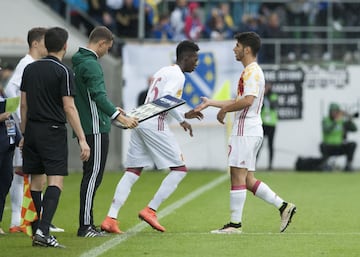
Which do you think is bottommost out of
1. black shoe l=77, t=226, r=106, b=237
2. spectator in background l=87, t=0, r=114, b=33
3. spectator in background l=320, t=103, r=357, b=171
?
spectator in background l=320, t=103, r=357, b=171

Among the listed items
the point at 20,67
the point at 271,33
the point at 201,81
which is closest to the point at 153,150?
the point at 20,67

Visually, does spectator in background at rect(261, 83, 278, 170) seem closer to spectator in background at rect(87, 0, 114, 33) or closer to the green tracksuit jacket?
spectator in background at rect(87, 0, 114, 33)

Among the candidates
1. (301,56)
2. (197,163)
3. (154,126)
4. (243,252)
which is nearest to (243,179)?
(154,126)

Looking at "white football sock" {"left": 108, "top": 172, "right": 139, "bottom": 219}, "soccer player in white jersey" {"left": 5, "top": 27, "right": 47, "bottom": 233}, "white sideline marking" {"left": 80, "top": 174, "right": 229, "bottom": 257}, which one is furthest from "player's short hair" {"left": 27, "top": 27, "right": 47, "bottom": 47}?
"white sideline marking" {"left": 80, "top": 174, "right": 229, "bottom": 257}

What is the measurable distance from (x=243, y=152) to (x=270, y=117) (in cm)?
1497

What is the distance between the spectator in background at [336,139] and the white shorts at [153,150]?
48.5ft

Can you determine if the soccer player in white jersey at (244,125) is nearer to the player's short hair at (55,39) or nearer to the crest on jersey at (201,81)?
the player's short hair at (55,39)

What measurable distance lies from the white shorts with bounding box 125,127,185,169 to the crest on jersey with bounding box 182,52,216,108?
13.2 metres

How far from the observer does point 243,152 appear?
11383mm

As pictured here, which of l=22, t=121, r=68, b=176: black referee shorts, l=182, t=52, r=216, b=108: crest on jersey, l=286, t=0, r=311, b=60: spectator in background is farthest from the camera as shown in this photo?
l=286, t=0, r=311, b=60: spectator in background

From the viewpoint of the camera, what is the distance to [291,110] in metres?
26.8

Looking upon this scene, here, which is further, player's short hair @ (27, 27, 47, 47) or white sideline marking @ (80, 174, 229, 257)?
player's short hair @ (27, 27, 47, 47)

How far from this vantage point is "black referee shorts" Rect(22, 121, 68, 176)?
33.6 feet

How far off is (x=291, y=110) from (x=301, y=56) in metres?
2.49
